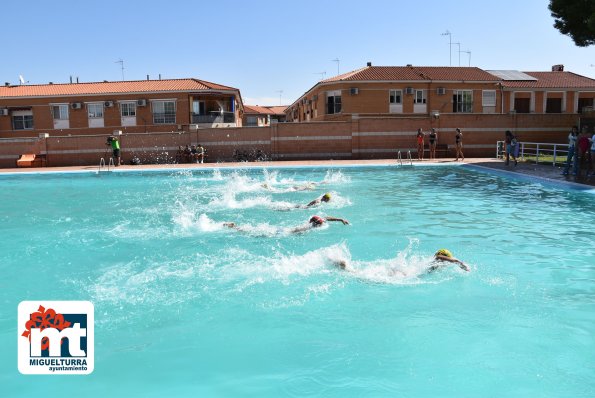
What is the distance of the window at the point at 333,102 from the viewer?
38.9 m

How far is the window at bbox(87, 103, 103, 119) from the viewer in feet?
128

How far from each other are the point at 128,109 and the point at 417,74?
2104cm

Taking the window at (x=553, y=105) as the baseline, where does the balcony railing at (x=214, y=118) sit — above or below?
below

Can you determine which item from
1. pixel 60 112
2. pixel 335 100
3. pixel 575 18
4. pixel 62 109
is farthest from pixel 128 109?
pixel 575 18

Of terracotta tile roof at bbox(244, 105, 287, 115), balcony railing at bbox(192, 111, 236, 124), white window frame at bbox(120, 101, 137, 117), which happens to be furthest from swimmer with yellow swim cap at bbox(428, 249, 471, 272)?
terracotta tile roof at bbox(244, 105, 287, 115)

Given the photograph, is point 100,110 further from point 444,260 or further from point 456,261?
point 456,261

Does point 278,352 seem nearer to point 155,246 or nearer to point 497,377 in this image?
point 497,377

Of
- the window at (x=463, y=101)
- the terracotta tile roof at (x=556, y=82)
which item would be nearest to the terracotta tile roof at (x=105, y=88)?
the window at (x=463, y=101)

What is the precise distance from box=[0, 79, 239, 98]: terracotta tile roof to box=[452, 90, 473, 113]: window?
1672 centimetres

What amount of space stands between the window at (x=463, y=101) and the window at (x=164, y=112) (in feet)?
66.7

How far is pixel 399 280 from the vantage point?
7.95m

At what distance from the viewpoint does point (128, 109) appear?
39.1 metres

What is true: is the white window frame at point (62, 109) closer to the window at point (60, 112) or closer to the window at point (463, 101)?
the window at point (60, 112)

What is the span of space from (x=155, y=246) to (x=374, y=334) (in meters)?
5.67
